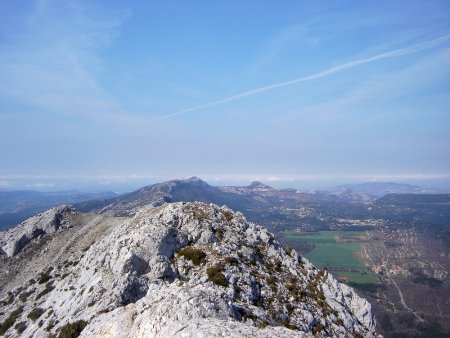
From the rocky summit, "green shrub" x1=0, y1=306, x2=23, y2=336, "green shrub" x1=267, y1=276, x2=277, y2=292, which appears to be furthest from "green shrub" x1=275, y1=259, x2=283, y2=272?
"green shrub" x1=0, y1=306, x2=23, y2=336

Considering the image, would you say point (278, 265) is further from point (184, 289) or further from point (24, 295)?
point (24, 295)

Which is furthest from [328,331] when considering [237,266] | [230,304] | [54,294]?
[54,294]

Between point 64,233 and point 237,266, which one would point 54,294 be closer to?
point 237,266

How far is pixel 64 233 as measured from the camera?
80.1 metres

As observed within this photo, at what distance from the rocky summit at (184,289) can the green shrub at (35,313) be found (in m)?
0.16

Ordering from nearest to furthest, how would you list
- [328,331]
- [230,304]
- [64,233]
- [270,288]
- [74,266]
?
[230,304] → [328,331] → [270,288] → [74,266] → [64,233]

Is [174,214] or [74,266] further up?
[174,214]

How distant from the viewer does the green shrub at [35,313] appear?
47891mm

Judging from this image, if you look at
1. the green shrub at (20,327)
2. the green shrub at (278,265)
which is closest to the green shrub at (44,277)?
the green shrub at (20,327)

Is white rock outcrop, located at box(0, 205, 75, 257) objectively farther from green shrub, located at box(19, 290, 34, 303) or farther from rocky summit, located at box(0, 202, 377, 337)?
green shrub, located at box(19, 290, 34, 303)

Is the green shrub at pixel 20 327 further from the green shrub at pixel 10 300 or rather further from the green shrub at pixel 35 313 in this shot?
the green shrub at pixel 10 300

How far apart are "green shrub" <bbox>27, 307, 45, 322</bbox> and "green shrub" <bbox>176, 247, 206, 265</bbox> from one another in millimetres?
19953

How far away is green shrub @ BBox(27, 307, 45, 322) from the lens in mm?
47891

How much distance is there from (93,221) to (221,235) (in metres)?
41.8
